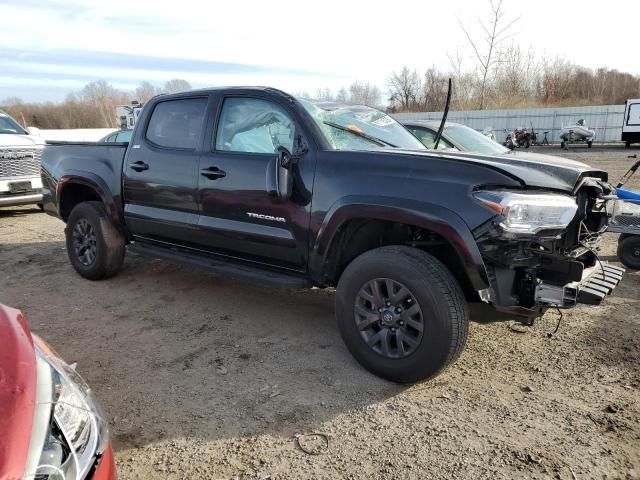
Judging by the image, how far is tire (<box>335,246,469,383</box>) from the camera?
115 inches

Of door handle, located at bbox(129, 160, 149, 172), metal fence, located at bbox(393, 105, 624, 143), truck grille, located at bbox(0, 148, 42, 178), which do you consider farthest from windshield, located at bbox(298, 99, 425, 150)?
metal fence, located at bbox(393, 105, 624, 143)

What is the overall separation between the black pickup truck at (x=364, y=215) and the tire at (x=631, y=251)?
2419mm

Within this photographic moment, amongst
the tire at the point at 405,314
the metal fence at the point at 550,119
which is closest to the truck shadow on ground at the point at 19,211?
the tire at the point at 405,314

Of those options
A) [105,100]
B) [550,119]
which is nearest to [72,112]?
[105,100]

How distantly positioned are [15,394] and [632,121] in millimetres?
28269

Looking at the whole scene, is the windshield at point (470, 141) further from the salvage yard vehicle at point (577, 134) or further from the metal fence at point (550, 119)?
the metal fence at point (550, 119)

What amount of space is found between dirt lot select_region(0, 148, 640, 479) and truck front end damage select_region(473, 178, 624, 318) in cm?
50

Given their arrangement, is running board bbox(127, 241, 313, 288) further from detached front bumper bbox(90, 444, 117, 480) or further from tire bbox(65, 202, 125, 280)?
detached front bumper bbox(90, 444, 117, 480)

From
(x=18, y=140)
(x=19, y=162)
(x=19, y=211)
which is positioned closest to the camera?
(x=19, y=162)

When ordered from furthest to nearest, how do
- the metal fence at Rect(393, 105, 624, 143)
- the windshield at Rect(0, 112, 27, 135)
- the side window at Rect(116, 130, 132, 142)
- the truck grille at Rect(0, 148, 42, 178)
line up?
the metal fence at Rect(393, 105, 624, 143), the side window at Rect(116, 130, 132, 142), the windshield at Rect(0, 112, 27, 135), the truck grille at Rect(0, 148, 42, 178)

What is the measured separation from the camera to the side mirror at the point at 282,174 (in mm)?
3469

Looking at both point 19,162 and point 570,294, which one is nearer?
point 570,294

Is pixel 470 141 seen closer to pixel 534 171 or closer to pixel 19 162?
pixel 534 171

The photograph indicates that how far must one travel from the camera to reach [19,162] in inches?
353
